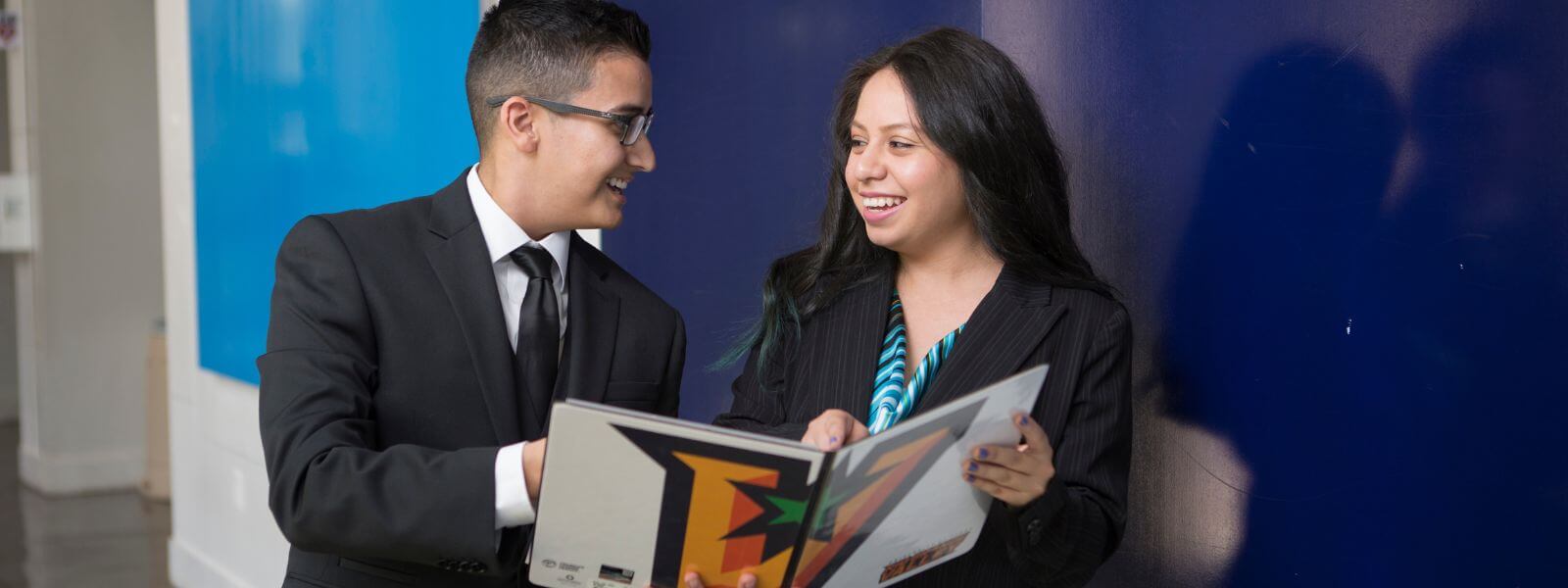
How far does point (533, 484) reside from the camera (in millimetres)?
1610

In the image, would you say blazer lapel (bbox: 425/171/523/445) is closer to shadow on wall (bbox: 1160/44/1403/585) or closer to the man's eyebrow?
the man's eyebrow

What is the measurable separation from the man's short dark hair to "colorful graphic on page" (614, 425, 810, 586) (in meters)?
0.76

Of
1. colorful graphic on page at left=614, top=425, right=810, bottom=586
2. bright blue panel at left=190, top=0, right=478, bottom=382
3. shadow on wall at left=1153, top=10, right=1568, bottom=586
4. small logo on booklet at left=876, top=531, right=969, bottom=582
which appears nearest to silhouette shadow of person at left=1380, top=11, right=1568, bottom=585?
shadow on wall at left=1153, top=10, right=1568, bottom=586

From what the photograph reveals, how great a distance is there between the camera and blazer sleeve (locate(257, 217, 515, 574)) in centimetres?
161

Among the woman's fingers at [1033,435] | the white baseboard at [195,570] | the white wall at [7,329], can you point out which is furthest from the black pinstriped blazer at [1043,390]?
the white wall at [7,329]

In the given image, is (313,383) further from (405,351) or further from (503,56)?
(503,56)

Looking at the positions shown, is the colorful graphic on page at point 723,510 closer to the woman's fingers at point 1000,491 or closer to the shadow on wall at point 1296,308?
the woman's fingers at point 1000,491

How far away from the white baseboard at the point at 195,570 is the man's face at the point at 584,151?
3282mm

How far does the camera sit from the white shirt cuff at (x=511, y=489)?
1.61 metres

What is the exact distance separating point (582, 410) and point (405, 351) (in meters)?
0.52

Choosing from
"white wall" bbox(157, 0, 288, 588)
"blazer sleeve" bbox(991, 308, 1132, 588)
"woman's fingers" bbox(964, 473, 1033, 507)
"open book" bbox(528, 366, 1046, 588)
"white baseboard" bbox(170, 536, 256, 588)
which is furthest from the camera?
"white baseboard" bbox(170, 536, 256, 588)

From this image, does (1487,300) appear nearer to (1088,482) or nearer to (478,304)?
(1088,482)

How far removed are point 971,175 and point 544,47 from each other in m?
0.65

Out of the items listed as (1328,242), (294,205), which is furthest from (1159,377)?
(294,205)
